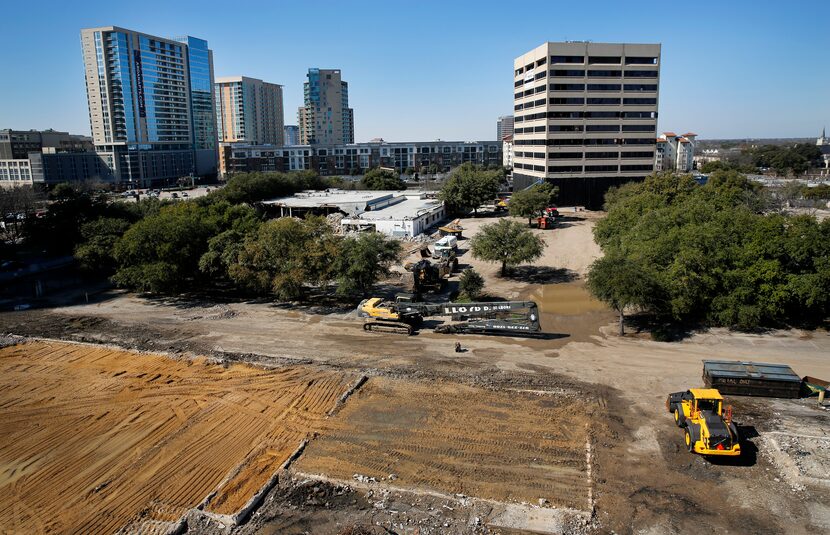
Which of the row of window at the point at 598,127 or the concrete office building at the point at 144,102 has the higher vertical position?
the concrete office building at the point at 144,102

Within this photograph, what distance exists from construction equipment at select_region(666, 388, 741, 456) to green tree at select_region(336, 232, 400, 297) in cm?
1707

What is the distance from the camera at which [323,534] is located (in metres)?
13.0

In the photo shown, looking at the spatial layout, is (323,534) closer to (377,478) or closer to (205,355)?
(377,478)

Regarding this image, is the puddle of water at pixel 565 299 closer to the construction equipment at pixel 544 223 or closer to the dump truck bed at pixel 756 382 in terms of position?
the dump truck bed at pixel 756 382

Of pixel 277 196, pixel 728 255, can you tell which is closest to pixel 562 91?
pixel 277 196

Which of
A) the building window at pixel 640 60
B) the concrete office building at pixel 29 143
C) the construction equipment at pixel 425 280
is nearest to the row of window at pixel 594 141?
the building window at pixel 640 60

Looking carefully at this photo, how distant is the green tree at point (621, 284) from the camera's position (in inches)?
971

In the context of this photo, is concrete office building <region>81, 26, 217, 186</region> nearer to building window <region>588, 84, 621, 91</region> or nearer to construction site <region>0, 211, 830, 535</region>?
building window <region>588, 84, 621, 91</region>

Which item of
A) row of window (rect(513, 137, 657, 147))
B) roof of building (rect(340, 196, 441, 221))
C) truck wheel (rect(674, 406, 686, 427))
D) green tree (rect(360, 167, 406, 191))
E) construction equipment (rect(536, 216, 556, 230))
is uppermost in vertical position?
row of window (rect(513, 137, 657, 147))

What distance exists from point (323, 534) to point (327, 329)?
603 inches

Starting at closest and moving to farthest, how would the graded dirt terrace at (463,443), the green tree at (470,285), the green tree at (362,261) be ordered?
the graded dirt terrace at (463,443), the green tree at (362,261), the green tree at (470,285)

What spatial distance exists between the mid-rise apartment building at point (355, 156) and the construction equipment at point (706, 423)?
111 meters

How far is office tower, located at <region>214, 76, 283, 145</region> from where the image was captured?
171625 mm

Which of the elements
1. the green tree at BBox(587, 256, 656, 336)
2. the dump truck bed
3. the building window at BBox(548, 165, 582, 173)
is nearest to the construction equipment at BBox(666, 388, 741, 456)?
the dump truck bed
